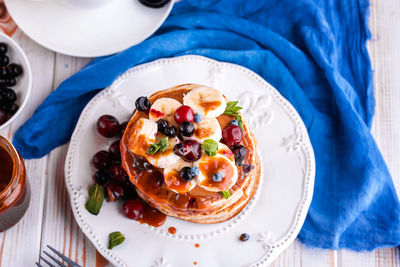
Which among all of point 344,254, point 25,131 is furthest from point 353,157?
point 25,131

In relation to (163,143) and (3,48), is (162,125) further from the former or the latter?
(3,48)

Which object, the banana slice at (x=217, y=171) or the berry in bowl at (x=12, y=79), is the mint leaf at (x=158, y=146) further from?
the berry in bowl at (x=12, y=79)

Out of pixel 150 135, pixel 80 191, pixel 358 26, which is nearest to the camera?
pixel 150 135

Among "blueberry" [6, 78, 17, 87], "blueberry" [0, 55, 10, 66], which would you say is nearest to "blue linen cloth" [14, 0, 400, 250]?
"blueberry" [6, 78, 17, 87]

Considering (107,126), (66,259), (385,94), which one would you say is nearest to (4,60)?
(107,126)

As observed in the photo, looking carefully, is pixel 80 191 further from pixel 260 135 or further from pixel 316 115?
pixel 316 115

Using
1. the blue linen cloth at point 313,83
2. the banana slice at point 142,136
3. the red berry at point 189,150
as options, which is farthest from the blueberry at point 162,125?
the blue linen cloth at point 313,83

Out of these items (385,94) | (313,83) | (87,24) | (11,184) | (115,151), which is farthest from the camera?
(385,94)
